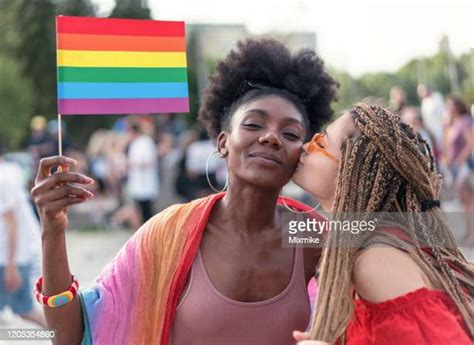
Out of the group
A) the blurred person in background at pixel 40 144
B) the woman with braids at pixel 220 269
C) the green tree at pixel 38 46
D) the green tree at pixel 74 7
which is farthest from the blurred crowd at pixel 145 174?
the green tree at pixel 38 46

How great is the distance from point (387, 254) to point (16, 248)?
14.8 ft

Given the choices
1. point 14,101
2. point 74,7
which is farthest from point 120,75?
point 14,101

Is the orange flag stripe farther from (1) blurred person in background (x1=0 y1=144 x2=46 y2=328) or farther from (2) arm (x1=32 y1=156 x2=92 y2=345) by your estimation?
(1) blurred person in background (x1=0 y1=144 x2=46 y2=328)

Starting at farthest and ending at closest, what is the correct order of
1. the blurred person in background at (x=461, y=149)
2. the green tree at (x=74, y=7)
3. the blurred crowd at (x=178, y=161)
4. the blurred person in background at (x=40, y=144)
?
the green tree at (x=74, y=7), the blurred person in background at (x=40, y=144), the blurred crowd at (x=178, y=161), the blurred person in background at (x=461, y=149)

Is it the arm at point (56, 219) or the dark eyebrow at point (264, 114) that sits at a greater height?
the dark eyebrow at point (264, 114)

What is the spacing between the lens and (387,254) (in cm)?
234

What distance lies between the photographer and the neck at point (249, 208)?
306 centimetres

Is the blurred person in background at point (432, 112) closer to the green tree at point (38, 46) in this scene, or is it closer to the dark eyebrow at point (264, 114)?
the dark eyebrow at point (264, 114)

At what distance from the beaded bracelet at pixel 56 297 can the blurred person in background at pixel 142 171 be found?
28.4ft

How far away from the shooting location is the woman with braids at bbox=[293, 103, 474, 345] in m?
2.28

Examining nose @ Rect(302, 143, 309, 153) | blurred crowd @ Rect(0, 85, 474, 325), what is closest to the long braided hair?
nose @ Rect(302, 143, 309, 153)

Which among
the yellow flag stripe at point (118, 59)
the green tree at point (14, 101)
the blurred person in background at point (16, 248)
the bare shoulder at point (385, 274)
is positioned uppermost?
the green tree at point (14, 101)

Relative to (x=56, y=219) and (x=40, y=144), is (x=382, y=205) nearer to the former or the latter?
(x=56, y=219)

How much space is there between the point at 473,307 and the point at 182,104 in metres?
1.38
